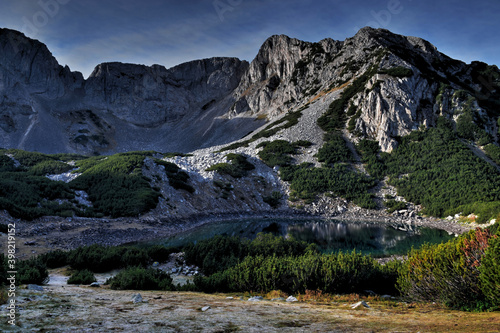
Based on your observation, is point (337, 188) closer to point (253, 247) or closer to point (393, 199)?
point (393, 199)

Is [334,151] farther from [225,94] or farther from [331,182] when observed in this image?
[225,94]

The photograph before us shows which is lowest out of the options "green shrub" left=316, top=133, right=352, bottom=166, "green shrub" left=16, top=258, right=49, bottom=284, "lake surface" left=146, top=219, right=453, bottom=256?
"lake surface" left=146, top=219, right=453, bottom=256

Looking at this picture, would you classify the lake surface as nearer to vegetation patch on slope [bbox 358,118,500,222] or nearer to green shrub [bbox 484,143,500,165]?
vegetation patch on slope [bbox 358,118,500,222]

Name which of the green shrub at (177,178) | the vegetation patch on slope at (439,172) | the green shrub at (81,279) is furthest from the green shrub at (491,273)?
the green shrub at (177,178)

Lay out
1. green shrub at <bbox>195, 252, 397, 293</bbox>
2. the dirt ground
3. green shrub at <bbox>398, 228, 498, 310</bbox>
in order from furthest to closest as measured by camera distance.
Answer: green shrub at <bbox>195, 252, 397, 293</bbox>, green shrub at <bbox>398, 228, 498, 310</bbox>, the dirt ground

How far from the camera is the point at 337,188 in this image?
163ft

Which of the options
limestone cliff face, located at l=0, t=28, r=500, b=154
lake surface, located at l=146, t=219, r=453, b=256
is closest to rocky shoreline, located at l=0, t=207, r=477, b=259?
lake surface, located at l=146, t=219, r=453, b=256

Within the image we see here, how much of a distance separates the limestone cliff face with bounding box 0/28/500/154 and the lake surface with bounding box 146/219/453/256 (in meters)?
29.5

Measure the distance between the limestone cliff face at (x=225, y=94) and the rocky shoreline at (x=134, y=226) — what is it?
22.3m

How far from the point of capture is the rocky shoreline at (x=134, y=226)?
1973 cm

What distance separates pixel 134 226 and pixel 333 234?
814 inches

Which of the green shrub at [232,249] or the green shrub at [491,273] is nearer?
the green shrub at [491,273]

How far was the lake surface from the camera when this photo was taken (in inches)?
979

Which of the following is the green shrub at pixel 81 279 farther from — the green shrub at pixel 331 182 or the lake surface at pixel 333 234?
the green shrub at pixel 331 182
